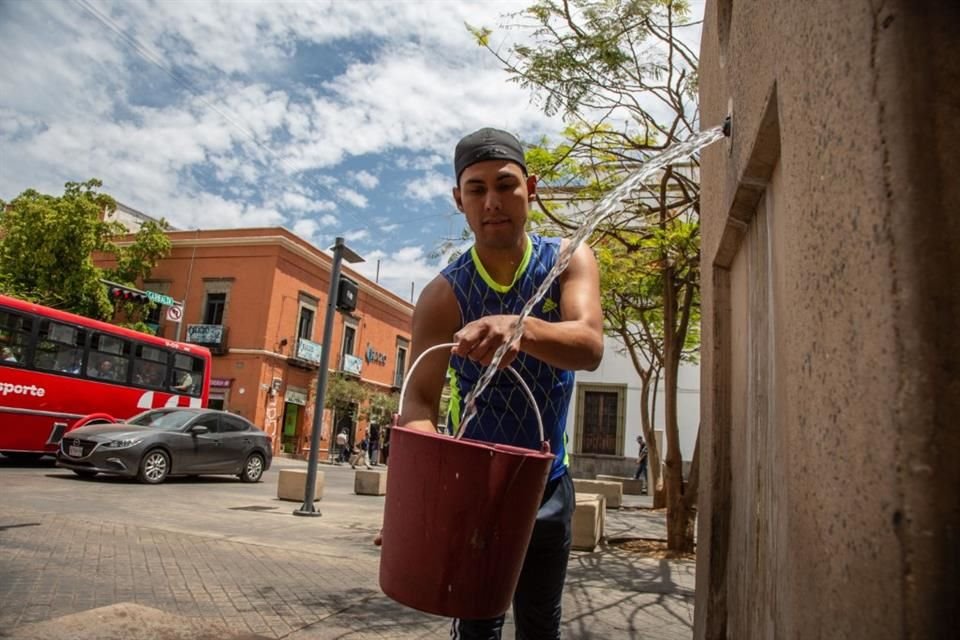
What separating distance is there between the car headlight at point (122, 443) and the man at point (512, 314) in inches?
394

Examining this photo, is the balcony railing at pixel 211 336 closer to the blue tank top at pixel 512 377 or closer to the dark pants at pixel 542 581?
the blue tank top at pixel 512 377

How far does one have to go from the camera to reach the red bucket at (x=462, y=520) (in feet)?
4.88

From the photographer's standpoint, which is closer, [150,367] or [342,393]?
[150,367]

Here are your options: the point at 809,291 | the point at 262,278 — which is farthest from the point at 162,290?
the point at 809,291

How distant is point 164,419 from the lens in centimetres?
1175

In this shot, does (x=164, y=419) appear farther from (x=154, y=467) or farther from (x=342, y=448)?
(x=342, y=448)

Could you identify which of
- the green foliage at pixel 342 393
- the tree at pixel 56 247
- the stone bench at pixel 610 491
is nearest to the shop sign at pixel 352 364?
the green foliage at pixel 342 393

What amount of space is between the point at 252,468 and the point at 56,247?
49.6 feet

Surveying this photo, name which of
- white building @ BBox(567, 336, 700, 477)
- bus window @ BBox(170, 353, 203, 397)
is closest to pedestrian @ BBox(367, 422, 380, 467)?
white building @ BBox(567, 336, 700, 477)

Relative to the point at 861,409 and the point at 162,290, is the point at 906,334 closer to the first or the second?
the point at 861,409

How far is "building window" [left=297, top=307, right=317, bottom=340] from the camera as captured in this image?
95.3 feet

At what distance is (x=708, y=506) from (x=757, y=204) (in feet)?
4.88

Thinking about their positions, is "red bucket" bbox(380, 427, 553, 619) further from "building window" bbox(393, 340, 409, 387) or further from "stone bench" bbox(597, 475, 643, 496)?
"building window" bbox(393, 340, 409, 387)

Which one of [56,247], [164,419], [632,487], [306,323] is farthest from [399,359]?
[164,419]
